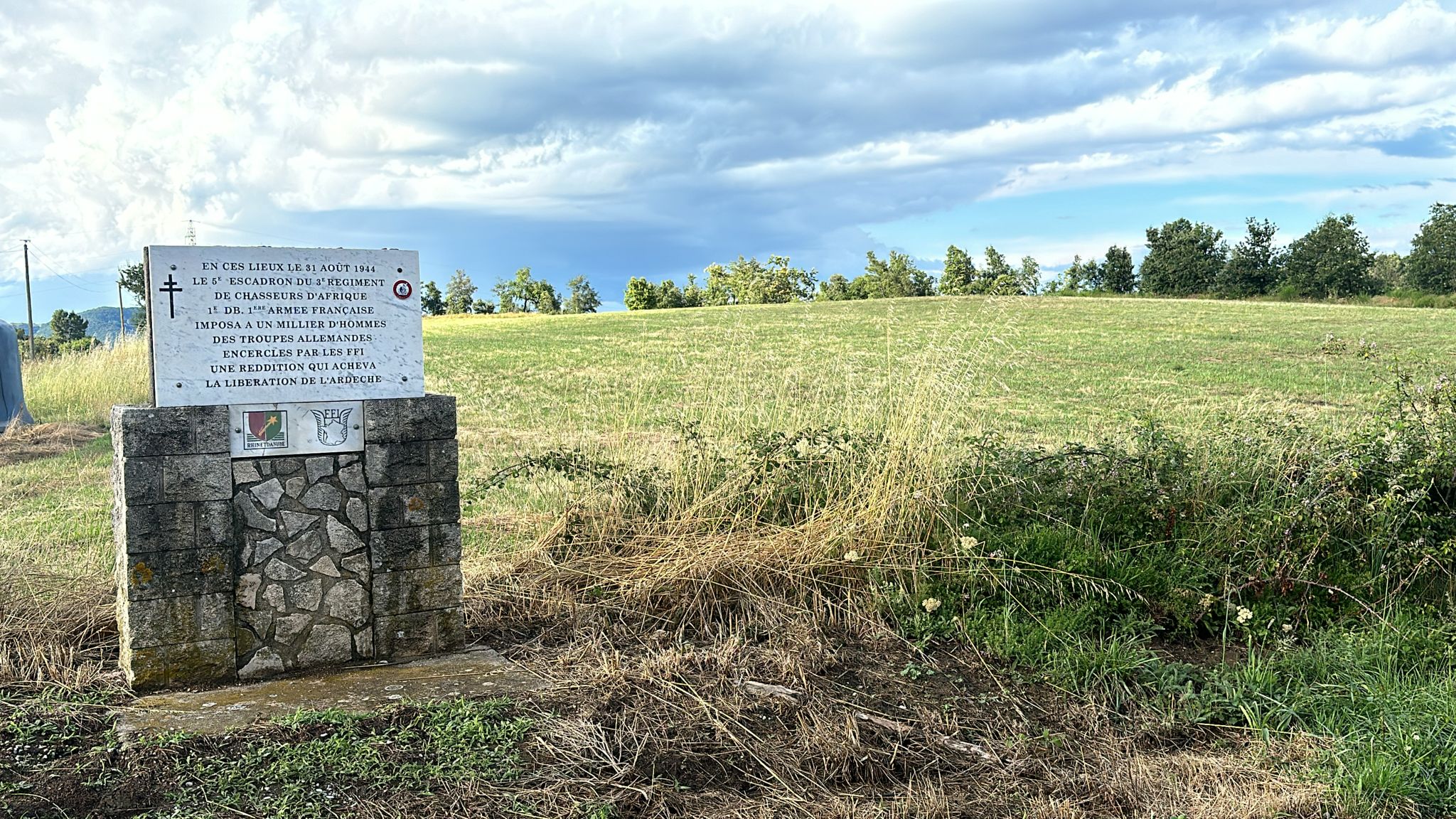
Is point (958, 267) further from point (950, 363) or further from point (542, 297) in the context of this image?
point (950, 363)

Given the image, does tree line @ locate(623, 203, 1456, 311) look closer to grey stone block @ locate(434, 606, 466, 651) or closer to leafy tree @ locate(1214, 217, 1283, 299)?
leafy tree @ locate(1214, 217, 1283, 299)

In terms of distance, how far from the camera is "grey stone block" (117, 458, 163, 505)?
14.0ft

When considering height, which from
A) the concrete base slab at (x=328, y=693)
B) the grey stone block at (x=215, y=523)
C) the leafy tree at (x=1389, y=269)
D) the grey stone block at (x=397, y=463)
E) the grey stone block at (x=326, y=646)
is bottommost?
the concrete base slab at (x=328, y=693)

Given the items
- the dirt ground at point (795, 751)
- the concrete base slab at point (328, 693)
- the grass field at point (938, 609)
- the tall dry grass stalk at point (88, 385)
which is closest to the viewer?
the dirt ground at point (795, 751)

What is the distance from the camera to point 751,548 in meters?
5.49

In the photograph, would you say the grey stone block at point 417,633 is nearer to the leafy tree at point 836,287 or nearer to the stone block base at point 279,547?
the stone block base at point 279,547

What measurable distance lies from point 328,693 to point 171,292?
5.74ft

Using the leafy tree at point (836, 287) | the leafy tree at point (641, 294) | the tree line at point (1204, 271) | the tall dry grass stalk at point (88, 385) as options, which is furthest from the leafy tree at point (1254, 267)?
the tall dry grass stalk at point (88, 385)

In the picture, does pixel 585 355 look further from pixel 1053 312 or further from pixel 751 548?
pixel 751 548

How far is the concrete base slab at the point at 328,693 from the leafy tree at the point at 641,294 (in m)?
74.3

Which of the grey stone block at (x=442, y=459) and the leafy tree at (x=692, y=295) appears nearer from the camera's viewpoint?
the grey stone block at (x=442, y=459)

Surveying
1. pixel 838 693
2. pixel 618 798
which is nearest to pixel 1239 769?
pixel 838 693

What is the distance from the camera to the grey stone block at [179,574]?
4.33 meters

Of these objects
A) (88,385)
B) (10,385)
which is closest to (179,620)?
(10,385)
